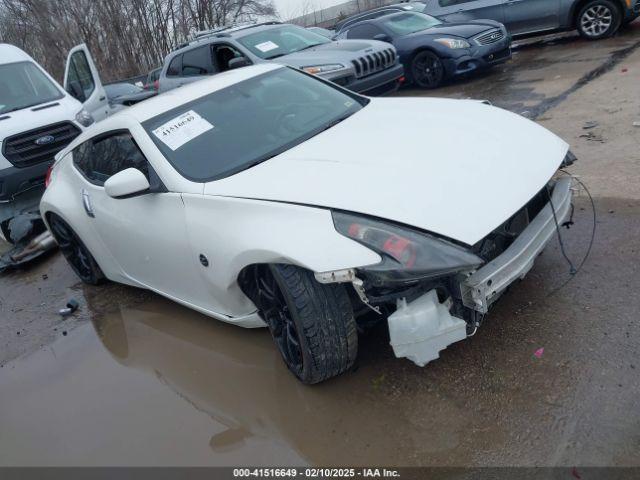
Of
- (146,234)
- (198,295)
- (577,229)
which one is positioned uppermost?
(146,234)

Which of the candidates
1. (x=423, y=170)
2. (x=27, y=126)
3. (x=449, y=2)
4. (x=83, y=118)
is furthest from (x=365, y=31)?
(x=423, y=170)

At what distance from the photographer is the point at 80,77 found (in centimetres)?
905

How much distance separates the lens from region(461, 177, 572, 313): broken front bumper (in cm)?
241

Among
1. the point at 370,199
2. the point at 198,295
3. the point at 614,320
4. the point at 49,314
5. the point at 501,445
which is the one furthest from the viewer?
the point at 49,314

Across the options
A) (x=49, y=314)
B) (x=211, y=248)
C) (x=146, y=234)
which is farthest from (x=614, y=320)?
(x=49, y=314)

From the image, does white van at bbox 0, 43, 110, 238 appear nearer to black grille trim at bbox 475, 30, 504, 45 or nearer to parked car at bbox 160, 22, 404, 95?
parked car at bbox 160, 22, 404, 95

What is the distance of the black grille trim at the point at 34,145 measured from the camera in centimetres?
691

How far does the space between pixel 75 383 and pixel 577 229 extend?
3.54 meters

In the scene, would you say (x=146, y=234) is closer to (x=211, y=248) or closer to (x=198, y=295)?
(x=198, y=295)

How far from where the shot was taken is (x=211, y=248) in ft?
9.57

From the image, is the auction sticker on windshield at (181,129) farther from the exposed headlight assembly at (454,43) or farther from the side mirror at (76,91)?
the exposed headlight assembly at (454,43)

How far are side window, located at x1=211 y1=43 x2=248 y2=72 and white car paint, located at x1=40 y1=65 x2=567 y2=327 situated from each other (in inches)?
197

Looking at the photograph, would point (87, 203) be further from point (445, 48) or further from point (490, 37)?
point (490, 37)

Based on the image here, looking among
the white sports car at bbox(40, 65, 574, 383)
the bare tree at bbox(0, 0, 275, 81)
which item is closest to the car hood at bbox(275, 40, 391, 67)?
the white sports car at bbox(40, 65, 574, 383)
